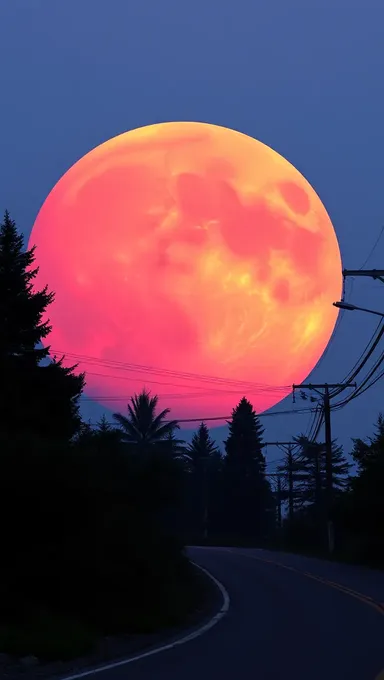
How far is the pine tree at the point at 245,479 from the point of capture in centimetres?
9925

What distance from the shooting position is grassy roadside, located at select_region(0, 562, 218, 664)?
14.3 metres

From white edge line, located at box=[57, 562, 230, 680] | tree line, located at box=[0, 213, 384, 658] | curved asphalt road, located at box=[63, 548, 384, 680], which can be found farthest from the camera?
tree line, located at box=[0, 213, 384, 658]

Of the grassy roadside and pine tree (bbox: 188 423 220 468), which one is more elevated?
pine tree (bbox: 188 423 220 468)

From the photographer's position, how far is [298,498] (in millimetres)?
118562

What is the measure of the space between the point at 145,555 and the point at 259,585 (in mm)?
12515

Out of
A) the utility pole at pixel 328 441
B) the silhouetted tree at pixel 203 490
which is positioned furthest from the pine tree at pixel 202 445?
the utility pole at pixel 328 441

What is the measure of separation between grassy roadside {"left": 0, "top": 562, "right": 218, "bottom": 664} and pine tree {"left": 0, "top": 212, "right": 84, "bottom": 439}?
24.4 ft

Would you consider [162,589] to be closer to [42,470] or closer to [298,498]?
[42,470]

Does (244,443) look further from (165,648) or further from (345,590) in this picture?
(165,648)

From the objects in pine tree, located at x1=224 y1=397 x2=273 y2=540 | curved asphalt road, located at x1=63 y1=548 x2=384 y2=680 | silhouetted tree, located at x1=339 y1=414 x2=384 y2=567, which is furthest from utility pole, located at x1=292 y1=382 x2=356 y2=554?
pine tree, located at x1=224 y1=397 x2=273 y2=540

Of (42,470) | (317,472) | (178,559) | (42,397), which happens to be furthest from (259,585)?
(317,472)

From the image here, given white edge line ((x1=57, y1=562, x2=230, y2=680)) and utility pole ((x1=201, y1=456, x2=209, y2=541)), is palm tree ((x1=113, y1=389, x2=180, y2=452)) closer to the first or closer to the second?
utility pole ((x1=201, y1=456, x2=209, y2=541))

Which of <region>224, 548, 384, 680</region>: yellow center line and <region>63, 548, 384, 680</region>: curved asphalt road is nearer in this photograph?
<region>63, 548, 384, 680</region>: curved asphalt road

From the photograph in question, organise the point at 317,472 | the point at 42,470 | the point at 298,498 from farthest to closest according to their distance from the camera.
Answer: the point at 298,498
the point at 317,472
the point at 42,470
